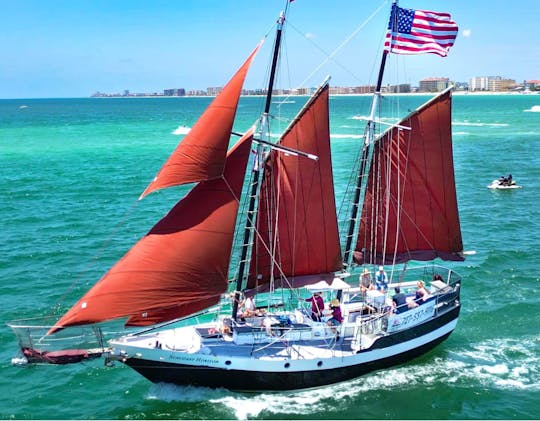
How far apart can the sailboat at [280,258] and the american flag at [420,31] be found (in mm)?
60

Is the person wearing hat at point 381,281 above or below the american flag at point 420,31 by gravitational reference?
below

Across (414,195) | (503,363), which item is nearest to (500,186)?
(414,195)

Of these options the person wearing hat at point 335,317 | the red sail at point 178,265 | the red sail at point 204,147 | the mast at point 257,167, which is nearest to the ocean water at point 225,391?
the person wearing hat at point 335,317

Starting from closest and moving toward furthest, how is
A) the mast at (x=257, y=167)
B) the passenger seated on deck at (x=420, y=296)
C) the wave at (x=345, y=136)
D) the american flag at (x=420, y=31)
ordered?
1. the mast at (x=257, y=167)
2. the american flag at (x=420, y=31)
3. the passenger seated on deck at (x=420, y=296)
4. the wave at (x=345, y=136)

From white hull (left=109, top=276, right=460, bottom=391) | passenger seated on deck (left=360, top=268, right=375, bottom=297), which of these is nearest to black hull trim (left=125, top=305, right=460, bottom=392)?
white hull (left=109, top=276, right=460, bottom=391)

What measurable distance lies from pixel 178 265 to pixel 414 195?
12306 mm

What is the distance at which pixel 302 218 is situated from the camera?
25.6 metres

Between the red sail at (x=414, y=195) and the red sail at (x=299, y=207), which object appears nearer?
the red sail at (x=299, y=207)

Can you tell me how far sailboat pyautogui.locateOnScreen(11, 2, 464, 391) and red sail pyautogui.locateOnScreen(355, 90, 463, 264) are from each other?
0.06 meters

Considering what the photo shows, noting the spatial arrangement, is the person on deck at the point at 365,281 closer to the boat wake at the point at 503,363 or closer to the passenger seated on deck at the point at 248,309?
the boat wake at the point at 503,363

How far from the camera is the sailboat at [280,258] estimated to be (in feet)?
70.6

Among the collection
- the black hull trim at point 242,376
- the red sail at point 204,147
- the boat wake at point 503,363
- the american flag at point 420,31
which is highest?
the american flag at point 420,31

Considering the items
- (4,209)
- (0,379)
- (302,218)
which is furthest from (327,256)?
(4,209)

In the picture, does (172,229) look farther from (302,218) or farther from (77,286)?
(77,286)
